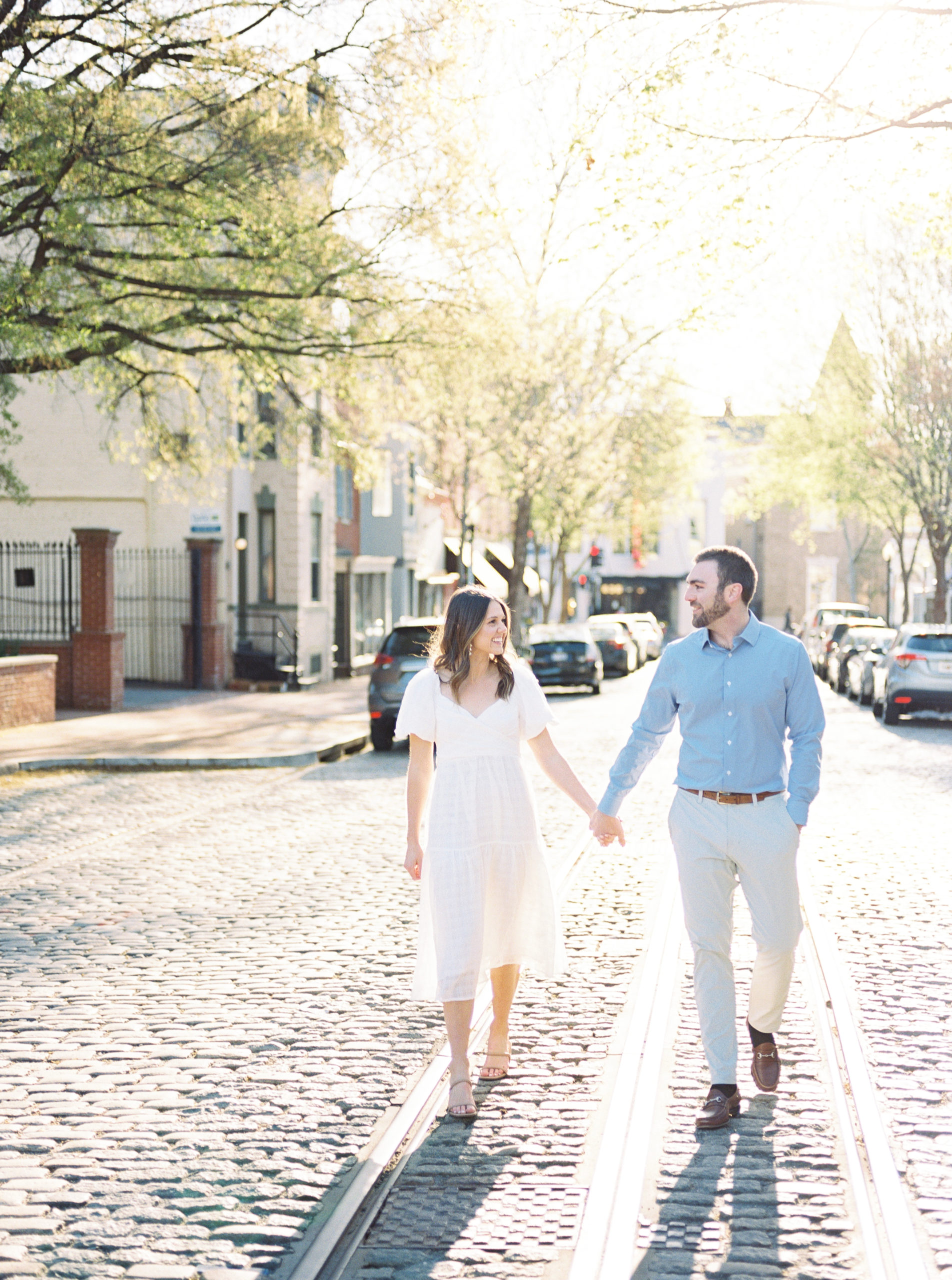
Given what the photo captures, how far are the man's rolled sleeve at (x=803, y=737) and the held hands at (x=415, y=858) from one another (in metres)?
1.25

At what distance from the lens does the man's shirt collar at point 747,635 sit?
5.01m

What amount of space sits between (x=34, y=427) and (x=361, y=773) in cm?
1625

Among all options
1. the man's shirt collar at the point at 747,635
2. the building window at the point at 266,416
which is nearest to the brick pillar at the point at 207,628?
the building window at the point at 266,416

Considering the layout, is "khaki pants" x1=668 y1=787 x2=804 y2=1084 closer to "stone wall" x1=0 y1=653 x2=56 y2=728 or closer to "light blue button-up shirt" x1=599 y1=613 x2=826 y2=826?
"light blue button-up shirt" x1=599 y1=613 x2=826 y2=826

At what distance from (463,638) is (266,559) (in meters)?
29.0

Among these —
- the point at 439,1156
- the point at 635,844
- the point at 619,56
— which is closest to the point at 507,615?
the point at 439,1156

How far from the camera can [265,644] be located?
33.0 m

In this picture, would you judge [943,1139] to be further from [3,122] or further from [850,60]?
[3,122]

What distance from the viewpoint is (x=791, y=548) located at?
91812mm

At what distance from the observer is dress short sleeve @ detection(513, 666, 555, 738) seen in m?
→ 5.33

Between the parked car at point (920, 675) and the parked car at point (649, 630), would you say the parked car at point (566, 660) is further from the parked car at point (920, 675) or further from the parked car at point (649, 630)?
the parked car at point (649, 630)

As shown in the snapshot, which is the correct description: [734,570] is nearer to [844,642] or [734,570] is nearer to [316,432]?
[316,432]

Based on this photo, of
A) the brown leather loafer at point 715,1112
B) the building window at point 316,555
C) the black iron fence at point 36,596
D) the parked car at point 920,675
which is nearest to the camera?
the brown leather loafer at point 715,1112

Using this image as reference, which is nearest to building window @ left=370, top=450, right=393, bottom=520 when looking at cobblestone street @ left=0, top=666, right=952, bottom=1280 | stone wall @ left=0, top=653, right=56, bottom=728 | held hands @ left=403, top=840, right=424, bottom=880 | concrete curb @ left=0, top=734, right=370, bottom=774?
stone wall @ left=0, top=653, right=56, bottom=728
